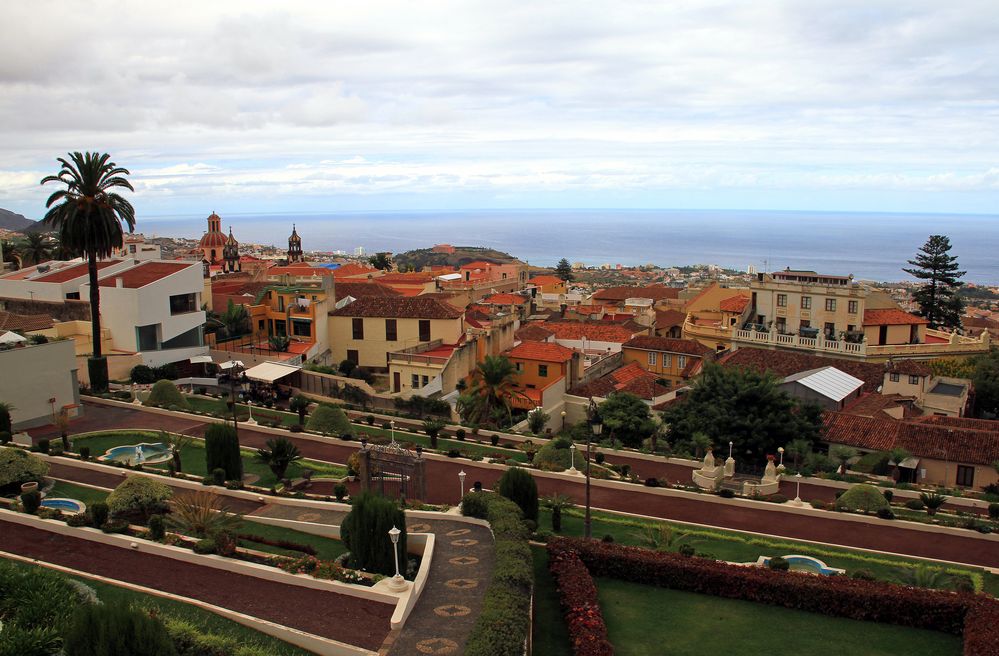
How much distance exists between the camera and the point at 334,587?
13.5 meters

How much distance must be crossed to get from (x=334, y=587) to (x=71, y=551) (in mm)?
5818

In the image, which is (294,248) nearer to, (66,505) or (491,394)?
(491,394)

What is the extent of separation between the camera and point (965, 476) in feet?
83.9

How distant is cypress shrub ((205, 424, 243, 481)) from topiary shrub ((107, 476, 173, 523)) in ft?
8.69

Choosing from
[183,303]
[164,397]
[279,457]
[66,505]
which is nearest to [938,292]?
[183,303]

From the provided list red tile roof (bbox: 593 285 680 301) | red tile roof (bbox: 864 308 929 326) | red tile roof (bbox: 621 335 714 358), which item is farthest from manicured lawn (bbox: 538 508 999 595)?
red tile roof (bbox: 593 285 680 301)

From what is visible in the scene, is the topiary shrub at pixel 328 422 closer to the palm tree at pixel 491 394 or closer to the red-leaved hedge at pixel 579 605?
the palm tree at pixel 491 394

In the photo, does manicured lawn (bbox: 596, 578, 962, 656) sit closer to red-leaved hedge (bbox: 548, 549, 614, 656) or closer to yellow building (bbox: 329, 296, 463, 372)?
red-leaved hedge (bbox: 548, 549, 614, 656)

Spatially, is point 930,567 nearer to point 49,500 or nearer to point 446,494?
point 446,494

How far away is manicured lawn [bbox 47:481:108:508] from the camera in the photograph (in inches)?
733

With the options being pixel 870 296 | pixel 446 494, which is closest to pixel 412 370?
pixel 446 494

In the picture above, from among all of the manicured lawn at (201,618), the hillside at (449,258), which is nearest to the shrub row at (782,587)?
the manicured lawn at (201,618)

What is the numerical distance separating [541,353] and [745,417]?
1348cm

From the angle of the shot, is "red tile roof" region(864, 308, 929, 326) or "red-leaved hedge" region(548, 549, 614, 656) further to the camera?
"red tile roof" region(864, 308, 929, 326)
